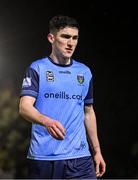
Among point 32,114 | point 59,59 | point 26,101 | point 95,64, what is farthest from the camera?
point 95,64

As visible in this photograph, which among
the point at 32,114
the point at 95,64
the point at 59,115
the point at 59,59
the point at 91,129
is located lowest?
the point at 95,64

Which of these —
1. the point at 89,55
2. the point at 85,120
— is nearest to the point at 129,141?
the point at 89,55

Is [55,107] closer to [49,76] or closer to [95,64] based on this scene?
[49,76]

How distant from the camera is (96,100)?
448cm

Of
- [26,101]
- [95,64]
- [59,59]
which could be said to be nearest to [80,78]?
[59,59]

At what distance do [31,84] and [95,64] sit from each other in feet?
6.10

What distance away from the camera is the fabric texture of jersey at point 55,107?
2676 mm

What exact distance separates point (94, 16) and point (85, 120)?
1.82 meters

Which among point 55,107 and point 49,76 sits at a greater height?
point 49,76

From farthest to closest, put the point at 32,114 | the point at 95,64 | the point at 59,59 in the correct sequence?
the point at 95,64
the point at 59,59
the point at 32,114

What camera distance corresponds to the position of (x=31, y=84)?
266cm

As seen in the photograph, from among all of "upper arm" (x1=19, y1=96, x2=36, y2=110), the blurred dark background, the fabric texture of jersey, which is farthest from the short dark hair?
the blurred dark background

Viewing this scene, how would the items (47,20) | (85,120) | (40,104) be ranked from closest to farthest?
(40,104)
(85,120)
(47,20)

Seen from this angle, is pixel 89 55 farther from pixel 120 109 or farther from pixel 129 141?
pixel 129 141
